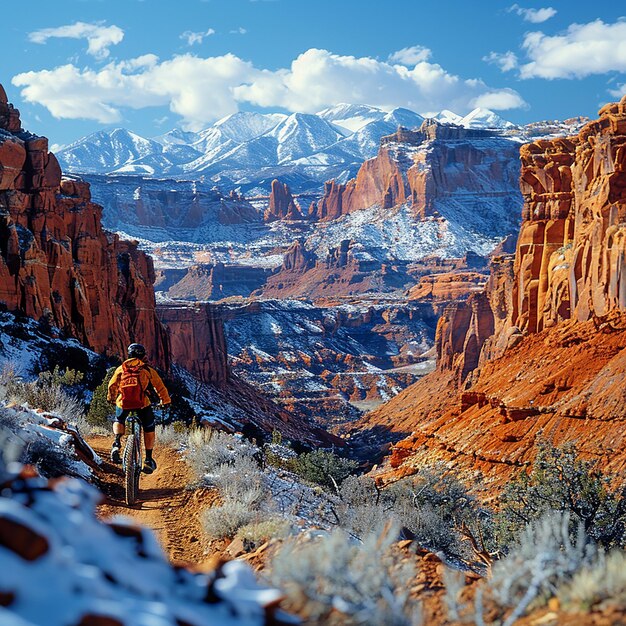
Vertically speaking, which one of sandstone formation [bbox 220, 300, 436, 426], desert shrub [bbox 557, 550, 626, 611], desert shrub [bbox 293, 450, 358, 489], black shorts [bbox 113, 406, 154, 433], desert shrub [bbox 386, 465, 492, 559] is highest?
desert shrub [bbox 557, 550, 626, 611]

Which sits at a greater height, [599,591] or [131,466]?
[599,591]

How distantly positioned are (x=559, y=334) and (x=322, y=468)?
2006cm

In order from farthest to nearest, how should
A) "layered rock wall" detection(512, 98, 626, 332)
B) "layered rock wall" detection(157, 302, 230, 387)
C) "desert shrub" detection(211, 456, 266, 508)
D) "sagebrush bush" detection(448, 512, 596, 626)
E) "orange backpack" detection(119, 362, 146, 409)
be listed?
"layered rock wall" detection(157, 302, 230, 387)
"layered rock wall" detection(512, 98, 626, 332)
"orange backpack" detection(119, 362, 146, 409)
"desert shrub" detection(211, 456, 266, 508)
"sagebrush bush" detection(448, 512, 596, 626)

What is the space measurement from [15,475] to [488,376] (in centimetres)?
3872

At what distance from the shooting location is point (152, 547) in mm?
3303

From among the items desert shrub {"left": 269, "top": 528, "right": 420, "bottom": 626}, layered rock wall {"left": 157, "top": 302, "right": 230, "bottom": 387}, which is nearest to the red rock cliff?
layered rock wall {"left": 157, "top": 302, "right": 230, "bottom": 387}

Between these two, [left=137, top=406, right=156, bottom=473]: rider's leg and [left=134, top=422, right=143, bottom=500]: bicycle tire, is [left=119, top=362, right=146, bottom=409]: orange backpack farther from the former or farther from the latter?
[left=134, top=422, right=143, bottom=500]: bicycle tire

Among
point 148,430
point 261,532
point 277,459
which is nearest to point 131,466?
point 148,430

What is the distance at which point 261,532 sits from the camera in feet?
21.2

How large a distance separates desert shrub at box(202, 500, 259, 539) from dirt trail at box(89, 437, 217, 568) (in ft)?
0.49

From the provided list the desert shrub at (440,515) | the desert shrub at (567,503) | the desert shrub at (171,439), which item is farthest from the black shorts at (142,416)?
the desert shrub at (567,503)

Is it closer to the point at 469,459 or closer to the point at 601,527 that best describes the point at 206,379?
the point at 469,459

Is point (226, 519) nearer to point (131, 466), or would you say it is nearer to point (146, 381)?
point (131, 466)

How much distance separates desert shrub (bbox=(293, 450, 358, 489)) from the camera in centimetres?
2011
